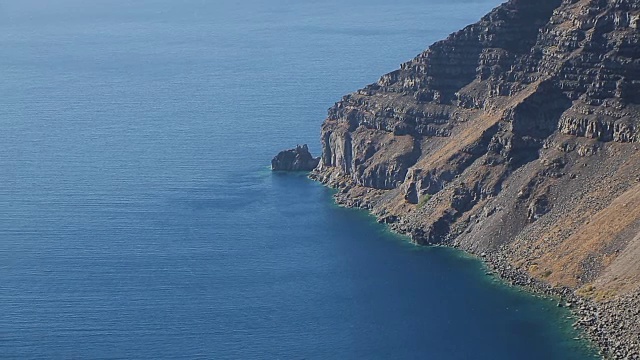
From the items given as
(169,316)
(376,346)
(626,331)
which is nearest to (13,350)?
(169,316)

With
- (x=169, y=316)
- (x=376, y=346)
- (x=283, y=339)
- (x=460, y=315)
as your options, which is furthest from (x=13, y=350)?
(x=460, y=315)

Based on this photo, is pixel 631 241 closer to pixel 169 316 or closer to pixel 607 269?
pixel 607 269

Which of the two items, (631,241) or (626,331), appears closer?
(626,331)

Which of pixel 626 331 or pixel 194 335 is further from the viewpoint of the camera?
pixel 194 335

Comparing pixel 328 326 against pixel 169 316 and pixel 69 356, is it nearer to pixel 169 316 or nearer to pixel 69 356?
pixel 169 316

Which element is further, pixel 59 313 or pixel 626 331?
pixel 59 313

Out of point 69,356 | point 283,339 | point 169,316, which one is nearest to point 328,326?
point 283,339

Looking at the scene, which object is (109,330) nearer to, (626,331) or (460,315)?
(460,315)
